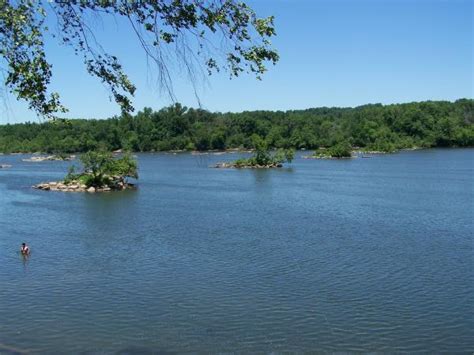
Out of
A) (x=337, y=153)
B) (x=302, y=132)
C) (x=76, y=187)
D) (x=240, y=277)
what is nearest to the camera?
(x=240, y=277)

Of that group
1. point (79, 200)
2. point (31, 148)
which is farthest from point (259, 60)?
point (31, 148)

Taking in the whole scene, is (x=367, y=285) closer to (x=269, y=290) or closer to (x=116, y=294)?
(x=269, y=290)

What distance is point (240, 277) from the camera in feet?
80.8

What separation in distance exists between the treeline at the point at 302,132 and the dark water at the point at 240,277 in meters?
112

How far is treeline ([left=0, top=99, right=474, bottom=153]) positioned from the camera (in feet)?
537

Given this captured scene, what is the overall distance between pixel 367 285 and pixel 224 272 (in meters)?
6.47

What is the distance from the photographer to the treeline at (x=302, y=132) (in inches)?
6442

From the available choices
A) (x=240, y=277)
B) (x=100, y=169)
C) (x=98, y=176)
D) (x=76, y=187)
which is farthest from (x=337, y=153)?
(x=240, y=277)

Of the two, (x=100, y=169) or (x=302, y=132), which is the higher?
(x=302, y=132)

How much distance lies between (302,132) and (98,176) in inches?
4511

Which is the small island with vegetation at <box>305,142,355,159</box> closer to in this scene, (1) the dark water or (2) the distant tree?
(2) the distant tree

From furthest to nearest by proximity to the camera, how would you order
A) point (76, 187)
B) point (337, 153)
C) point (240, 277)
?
A: point (337, 153)
point (76, 187)
point (240, 277)

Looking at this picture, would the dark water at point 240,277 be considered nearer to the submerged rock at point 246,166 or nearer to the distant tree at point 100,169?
the distant tree at point 100,169

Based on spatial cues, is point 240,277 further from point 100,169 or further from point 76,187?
point 100,169
